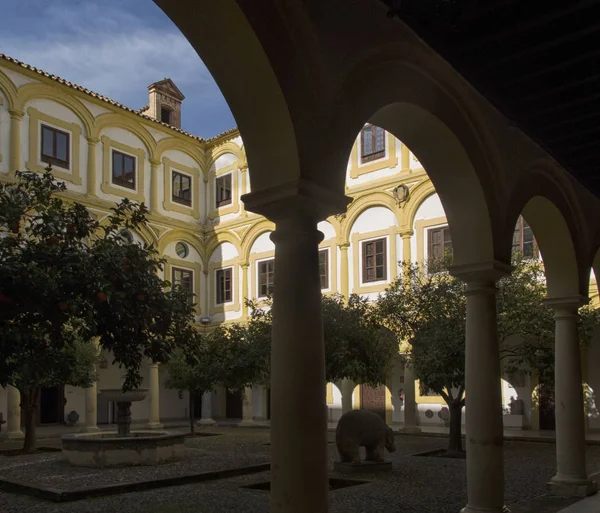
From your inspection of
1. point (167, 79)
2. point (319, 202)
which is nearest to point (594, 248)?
point (319, 202)

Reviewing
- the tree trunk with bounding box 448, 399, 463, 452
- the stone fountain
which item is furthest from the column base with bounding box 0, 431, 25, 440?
the tree trunk with bounding box 448, 399, 463, 452

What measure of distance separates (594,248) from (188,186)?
20162mm

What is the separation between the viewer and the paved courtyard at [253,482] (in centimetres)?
948

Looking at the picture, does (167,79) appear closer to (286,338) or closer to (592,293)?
(592,293)

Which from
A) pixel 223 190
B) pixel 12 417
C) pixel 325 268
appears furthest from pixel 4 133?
pixel 325 268

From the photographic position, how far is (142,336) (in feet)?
17.6

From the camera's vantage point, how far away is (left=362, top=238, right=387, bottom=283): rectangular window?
23.3 meters

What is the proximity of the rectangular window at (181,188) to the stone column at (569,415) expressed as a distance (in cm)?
2005

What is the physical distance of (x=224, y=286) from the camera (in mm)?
28094

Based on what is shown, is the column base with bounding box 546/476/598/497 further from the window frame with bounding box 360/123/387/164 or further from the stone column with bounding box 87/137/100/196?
the stone column with bounding box 87/137/100/196

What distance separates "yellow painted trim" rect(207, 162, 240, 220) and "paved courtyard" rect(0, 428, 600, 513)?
492 inches

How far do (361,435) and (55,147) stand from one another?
1539 centimetres

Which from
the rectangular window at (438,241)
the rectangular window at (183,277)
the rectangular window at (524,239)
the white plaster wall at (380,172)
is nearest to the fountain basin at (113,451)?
the rectangular window at (438,241)

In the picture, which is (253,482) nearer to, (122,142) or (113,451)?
(113,451)
